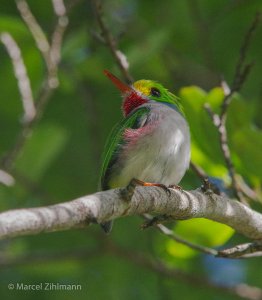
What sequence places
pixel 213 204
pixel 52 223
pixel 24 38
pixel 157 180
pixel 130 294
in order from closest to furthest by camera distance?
pixel 52 223, pixel 213 204, pixel 157 180, pixel 24 38, pixel 130 294

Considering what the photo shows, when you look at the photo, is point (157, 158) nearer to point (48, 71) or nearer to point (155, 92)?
point (48, 71)

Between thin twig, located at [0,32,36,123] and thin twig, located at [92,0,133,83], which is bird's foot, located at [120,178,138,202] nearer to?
thin twig, located at [0,32,36,123]

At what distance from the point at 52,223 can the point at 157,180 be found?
1.81 meters

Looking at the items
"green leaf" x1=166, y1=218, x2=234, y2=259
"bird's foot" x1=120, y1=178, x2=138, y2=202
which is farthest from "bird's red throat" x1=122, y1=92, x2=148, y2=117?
"bird's foot" x1=120, y1=178, x2=138, y2=202

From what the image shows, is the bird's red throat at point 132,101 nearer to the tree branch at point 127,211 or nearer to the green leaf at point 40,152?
the green leaf at point 40,152

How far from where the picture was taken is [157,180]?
3.75 meters

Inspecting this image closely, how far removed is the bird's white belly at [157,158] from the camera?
3711 millimetres

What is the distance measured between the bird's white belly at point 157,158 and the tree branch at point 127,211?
0.63 metres

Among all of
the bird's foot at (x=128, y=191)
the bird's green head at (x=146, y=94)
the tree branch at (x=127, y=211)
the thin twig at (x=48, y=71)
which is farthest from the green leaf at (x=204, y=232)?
the bird's foot at (x=128, y=191)

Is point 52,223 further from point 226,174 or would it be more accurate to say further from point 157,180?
point 226,174

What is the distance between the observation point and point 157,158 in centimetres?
370

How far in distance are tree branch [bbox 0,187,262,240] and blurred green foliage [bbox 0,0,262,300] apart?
126cm

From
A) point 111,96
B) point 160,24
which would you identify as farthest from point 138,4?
point 111,96

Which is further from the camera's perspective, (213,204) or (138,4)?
(138,4)
